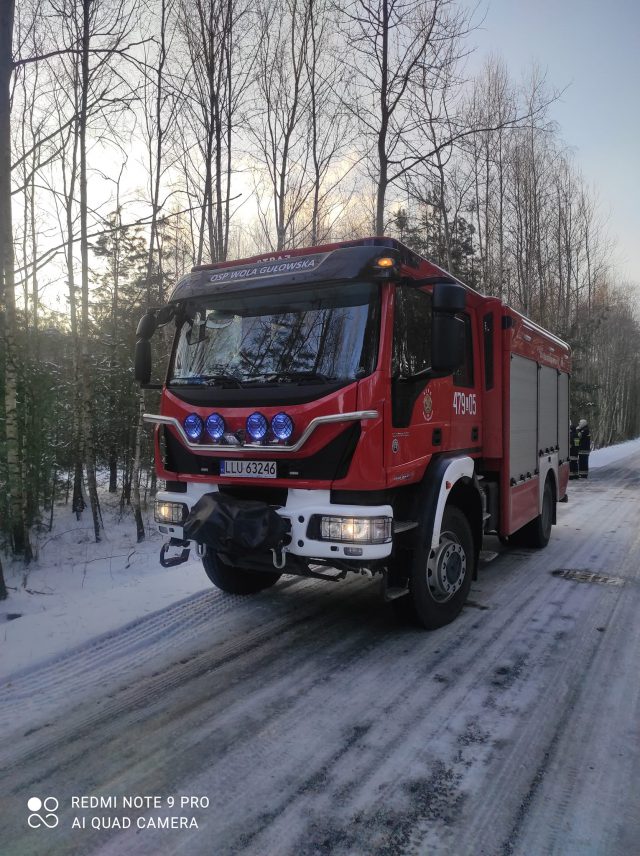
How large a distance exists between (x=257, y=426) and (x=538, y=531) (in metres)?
4.95

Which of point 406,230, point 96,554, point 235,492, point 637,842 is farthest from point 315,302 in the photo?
point 406,230

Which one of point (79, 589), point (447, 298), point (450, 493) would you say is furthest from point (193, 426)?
point (79, 589)

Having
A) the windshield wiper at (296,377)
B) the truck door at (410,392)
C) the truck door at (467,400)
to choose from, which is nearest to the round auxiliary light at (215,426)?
the windshield wiper at (296,377)

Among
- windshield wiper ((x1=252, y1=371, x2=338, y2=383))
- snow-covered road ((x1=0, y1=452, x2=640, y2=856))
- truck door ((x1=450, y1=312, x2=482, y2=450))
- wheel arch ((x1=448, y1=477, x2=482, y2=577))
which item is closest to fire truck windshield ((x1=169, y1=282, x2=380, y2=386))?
windshield wiper ((x1=252, y1=371, x2=338, y2=383))

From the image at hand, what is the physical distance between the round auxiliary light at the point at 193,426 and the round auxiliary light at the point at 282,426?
710 mm

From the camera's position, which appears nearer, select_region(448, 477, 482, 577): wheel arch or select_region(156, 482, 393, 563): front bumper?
select_region(156, 482, 393, 563): front bumper

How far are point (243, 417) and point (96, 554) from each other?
695 centimetres

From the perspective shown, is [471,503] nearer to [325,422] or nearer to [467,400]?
[467,400]

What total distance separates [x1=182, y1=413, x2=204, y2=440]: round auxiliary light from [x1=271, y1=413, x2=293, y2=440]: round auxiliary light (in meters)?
0.71

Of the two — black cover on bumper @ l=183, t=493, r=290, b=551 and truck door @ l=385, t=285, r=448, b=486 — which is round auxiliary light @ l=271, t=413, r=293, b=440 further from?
truck door @ l=385, t=285, r=448, b=486

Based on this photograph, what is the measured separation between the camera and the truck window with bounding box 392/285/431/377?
4105 millimetres

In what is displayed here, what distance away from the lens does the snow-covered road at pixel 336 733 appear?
239 centimetres

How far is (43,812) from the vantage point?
8.25 feet

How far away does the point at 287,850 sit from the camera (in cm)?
228
